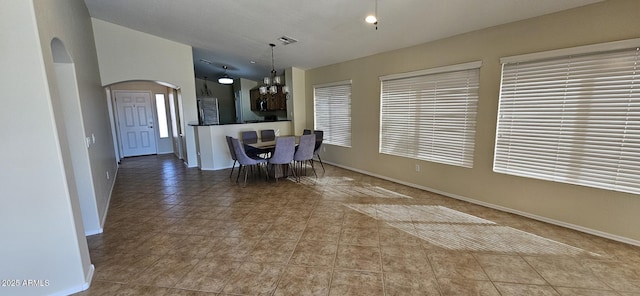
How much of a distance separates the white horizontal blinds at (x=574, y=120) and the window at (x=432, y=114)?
43cm

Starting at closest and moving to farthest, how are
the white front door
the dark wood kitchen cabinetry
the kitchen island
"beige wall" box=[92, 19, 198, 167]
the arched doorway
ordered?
"beige wall" box=[92, 19, 198, 167] < the kitchen island < the arched doorway < the white front door < the dark wood kitchen cabinetry

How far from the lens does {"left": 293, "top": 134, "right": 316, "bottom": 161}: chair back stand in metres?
4.86

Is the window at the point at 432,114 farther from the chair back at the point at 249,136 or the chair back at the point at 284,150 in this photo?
the chair back at the point at 249,136

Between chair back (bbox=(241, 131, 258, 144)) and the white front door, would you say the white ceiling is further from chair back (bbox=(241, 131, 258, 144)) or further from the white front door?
the white front door

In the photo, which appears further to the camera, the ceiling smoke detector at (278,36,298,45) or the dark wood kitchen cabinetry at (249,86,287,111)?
the dark wood kitchen cabinetry at (249,86,287,111)

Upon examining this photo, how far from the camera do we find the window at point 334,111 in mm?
5660

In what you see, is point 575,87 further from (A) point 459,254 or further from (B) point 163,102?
(B) point 163,102

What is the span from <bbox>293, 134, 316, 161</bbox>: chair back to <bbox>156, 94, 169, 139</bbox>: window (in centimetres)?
559

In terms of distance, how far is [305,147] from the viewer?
16.2 ft

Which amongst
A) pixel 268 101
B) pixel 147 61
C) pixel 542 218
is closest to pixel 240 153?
pixel 147 61

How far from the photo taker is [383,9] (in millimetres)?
3092

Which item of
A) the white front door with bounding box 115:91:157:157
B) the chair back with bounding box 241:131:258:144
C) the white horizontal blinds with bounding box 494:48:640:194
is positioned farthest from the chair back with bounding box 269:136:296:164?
the white front door with bounding box 115:91:157:157

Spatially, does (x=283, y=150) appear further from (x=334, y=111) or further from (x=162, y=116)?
(x=162, y=116)

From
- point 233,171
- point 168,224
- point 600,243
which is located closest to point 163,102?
point 233,171
